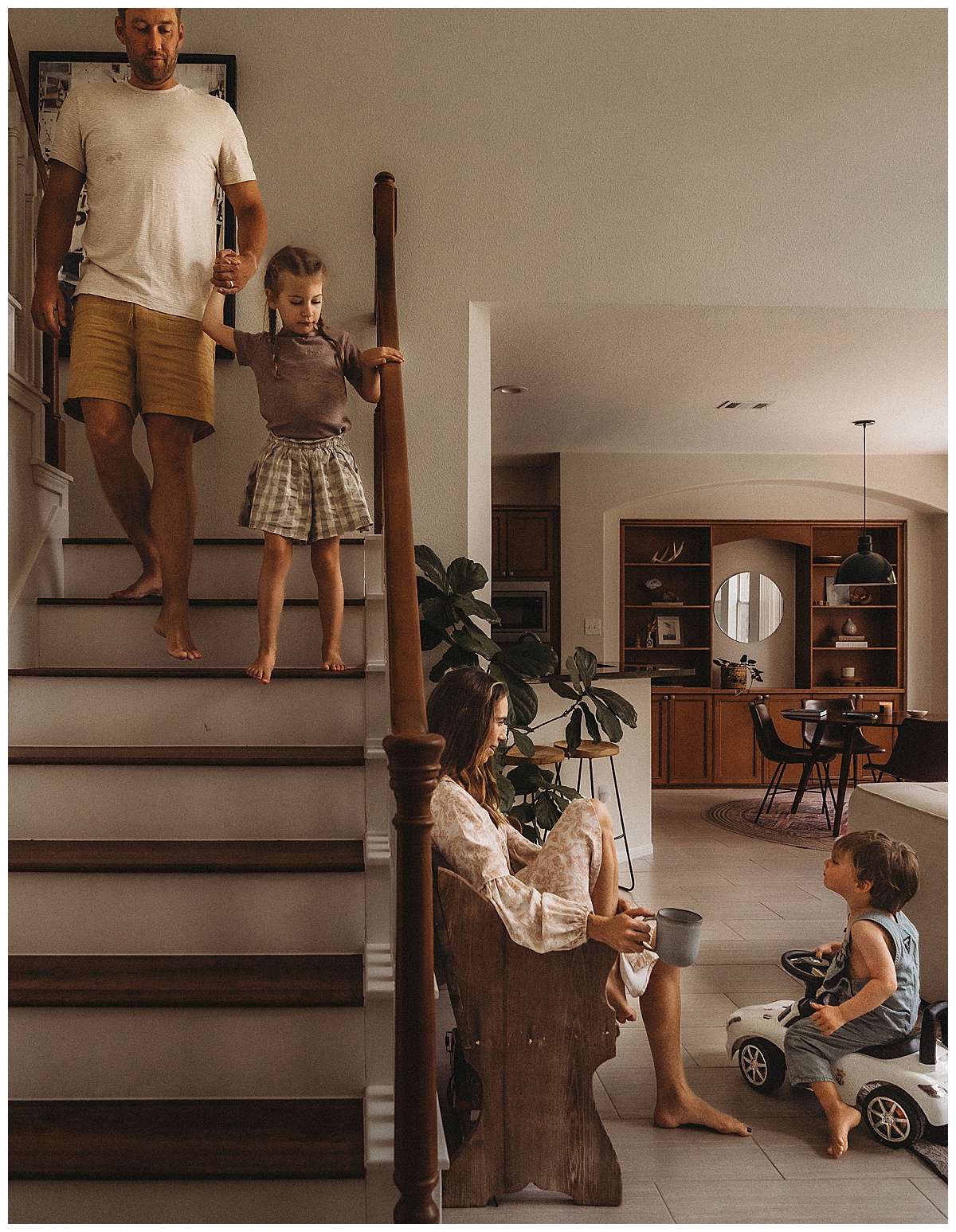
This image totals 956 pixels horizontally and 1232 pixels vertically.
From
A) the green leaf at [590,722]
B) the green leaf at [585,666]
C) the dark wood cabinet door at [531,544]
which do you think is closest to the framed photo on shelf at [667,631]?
the dark wood cabinet door at [531,544]

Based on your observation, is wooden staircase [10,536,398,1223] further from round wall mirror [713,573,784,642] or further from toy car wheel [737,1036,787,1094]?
round wall mirror [713,573,784,642]

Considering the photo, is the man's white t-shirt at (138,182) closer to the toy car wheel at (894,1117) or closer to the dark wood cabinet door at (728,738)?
the toy car wheel at (894,1117)

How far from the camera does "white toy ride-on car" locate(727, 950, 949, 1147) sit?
7.11 ft

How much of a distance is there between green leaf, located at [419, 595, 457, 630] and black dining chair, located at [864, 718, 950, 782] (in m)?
3.17

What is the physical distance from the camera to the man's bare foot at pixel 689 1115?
7.41ft

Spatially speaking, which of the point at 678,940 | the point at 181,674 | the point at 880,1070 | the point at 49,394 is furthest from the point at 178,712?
the point at 880,1070

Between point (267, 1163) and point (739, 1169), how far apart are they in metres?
1.26

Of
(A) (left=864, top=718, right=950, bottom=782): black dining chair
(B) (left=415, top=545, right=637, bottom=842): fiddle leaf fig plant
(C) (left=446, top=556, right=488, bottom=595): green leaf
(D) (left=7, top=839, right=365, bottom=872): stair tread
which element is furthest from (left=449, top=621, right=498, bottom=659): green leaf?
(A) (left=864, top=718, right=950, bottom=782): black dining chair

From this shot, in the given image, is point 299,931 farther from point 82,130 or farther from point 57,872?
point 82,130

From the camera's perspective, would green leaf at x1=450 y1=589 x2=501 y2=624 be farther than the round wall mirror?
No

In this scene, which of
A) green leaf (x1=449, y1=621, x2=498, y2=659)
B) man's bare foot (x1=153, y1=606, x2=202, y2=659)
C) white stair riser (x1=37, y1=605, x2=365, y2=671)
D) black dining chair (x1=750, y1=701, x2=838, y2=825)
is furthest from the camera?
black dining chair (x1=750, y1=701, x2=838, y2=825)

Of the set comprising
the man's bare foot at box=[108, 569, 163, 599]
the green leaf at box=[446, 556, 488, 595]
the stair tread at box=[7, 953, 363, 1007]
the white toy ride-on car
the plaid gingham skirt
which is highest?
the plaid gingham skirt

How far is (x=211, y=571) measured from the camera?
9.03 feet

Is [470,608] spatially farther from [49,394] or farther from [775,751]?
[775,751]
